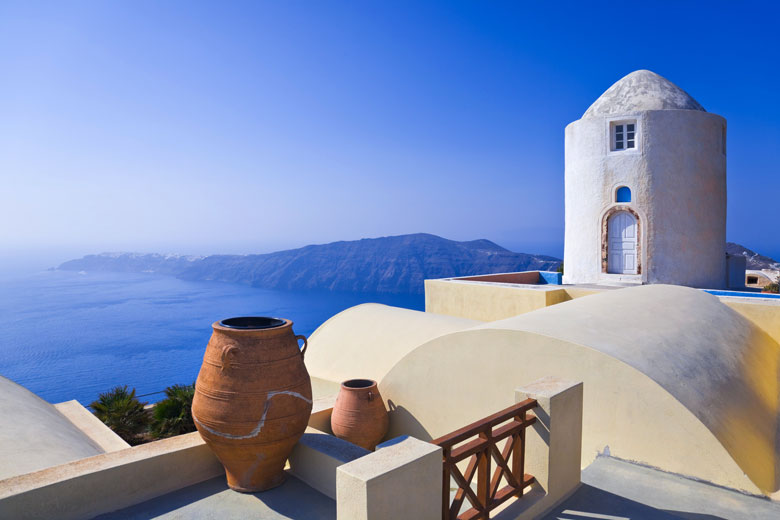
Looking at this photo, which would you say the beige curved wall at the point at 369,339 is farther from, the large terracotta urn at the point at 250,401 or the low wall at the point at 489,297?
the large terracotta urn at the point at 250,401

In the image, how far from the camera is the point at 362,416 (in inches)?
289

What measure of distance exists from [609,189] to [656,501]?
1078cm

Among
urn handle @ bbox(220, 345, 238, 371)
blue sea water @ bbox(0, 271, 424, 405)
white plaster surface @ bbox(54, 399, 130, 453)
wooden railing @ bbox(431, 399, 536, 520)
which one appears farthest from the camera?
blue sea water @ bbox(0, 271, 424, 405)

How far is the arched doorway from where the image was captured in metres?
13.1

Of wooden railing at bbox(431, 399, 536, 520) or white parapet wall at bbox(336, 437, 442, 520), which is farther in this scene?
wooden railing at bbox(431, 399, 536, 520)

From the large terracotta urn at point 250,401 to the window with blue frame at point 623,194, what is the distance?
11683mm

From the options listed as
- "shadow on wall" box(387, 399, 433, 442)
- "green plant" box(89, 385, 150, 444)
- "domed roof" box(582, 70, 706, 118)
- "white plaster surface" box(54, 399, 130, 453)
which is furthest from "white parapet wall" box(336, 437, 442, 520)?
"domed roof" box(582, 70, 706, 118)

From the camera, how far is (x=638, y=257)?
13.1 m

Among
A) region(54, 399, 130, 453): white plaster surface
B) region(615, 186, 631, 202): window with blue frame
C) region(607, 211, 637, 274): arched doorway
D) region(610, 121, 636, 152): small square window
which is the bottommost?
region(54, 399, 130, 453): white plaster surface

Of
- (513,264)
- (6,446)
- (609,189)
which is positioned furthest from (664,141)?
(513,264)

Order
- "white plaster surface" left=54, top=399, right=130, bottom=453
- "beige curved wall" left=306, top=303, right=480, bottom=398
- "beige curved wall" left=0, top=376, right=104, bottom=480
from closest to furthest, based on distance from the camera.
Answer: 1. "beige curved wall" left=0, top=376, right=104, bottom=480
2. "white plaster surface" left=54, top=399, right=130, bottom=453
3. "beige curved wall" left=306, top=303, right=480, bottom=398

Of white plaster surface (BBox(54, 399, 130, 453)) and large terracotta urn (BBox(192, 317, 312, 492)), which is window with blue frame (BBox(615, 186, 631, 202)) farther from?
white plaster surface (BBox(54, 399, 130, 453))

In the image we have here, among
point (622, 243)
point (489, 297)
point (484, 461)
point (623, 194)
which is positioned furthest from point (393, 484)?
point (623, 194)

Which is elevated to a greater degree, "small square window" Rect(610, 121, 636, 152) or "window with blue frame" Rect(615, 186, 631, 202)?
"small square window" Rect(610, 121, 636, 152)
